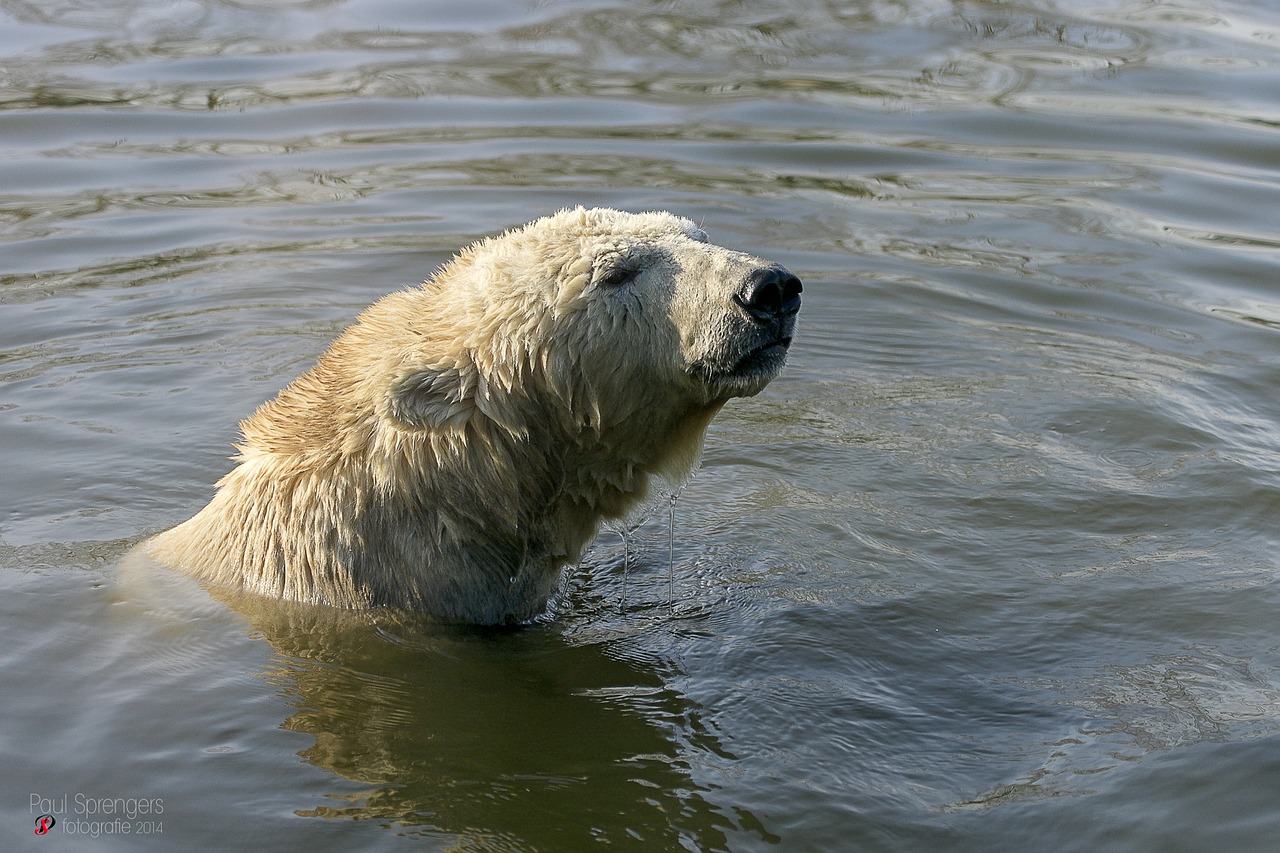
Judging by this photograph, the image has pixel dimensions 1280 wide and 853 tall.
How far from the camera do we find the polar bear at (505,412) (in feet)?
15.8

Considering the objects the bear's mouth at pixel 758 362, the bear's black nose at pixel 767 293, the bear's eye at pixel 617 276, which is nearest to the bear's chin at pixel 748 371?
the bear's mouth at pixel 758 362

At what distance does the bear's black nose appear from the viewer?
4621 mm

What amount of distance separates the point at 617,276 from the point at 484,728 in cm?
158

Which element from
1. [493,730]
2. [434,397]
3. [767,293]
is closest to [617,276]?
[767,293]

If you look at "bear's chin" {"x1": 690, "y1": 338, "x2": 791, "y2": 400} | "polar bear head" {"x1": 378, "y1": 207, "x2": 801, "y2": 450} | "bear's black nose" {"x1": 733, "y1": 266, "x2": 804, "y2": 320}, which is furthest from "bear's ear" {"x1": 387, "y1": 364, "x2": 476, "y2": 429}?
"bear's black nose" {"x1": 733, "y1": 266, "x2": 804, "y2": 320}

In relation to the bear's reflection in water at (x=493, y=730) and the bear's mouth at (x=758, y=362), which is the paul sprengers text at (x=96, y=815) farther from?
the bear's mouth at (x=758, y=362)

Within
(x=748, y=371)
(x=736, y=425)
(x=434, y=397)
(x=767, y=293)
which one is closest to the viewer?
(x=767, y=293)

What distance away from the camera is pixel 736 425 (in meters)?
7.68

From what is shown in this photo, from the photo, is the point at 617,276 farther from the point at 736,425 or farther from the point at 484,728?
the point at 736,425

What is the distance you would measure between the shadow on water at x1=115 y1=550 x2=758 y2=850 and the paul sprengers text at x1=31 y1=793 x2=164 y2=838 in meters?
0.47

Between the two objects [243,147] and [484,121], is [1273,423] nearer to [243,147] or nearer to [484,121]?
[484,121]

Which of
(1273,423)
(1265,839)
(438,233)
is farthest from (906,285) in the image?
(1265,839)

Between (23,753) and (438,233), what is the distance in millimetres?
5929

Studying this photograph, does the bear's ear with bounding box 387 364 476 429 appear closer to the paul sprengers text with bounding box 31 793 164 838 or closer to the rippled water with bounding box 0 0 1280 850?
the rippled water with bounding box 0 0 1280 850
